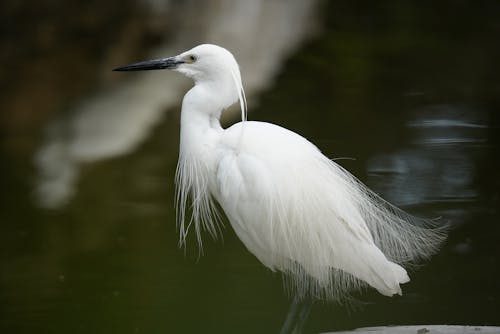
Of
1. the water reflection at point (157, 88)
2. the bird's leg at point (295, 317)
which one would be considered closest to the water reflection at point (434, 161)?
the water reflection at point (157, 88)

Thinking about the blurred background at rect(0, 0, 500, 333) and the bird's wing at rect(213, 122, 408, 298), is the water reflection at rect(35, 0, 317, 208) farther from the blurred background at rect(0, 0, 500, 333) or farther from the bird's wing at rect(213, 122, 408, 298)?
the bird's wing at rect(213, 122, 408, 298)

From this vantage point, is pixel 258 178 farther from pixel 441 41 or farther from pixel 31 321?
pixel 441 41

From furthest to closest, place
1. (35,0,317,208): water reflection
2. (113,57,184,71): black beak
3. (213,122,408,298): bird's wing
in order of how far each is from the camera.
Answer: (35,0,317,208): water reflection → (113,57,184,71): black beak → (213,122,408,298): bird's wing

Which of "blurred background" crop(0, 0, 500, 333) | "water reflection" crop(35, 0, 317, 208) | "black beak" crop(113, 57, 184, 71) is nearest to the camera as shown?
"black beak" crop(113, 57, 184, 71)

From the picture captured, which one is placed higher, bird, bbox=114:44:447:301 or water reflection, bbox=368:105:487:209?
bird, bbox=114:44:447:301

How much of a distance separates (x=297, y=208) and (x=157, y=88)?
3.91 metres

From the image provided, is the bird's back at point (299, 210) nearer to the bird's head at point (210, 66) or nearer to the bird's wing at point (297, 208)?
the bird's wing at point (297, 208)

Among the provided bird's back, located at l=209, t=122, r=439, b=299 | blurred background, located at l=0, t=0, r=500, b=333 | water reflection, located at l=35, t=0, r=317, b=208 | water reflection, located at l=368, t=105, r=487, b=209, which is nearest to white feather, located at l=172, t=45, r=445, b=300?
bird's back, located at l=209, t=122, r=439, b=299

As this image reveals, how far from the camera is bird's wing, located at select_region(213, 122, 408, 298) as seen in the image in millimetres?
2828

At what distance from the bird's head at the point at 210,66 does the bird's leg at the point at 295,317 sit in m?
0.70

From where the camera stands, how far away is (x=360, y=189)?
3.09 metres

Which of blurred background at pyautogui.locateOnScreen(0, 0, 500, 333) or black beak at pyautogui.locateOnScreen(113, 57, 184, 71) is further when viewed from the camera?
blurred background at pyautogui.locateOnScreen(0, 0, 500, 333)

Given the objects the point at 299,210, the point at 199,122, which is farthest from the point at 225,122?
the point at 299,210

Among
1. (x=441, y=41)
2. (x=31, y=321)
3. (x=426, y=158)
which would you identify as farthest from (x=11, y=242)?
(x=441, y=41)
